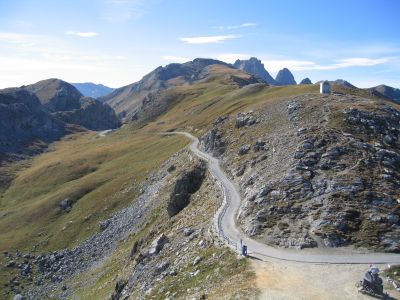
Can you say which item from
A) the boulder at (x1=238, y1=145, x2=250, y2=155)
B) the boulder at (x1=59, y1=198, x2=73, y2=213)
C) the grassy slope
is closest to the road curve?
the boulder at (x1=238, y1=145, x2=250, y2=155)

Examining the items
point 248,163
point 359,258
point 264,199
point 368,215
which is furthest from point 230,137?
point 359,258

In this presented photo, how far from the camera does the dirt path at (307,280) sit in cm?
3228

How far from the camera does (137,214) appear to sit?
84062 millimetres

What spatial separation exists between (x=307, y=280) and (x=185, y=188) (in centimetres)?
3821

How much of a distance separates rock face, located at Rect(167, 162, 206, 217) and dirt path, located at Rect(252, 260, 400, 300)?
98.6ft

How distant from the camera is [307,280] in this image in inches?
1373

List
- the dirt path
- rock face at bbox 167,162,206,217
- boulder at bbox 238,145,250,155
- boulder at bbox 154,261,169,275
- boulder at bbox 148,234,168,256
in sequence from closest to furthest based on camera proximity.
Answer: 1. the dirt path
2. boulder at bbox 154,261,169,275
3. boulder at bbox 148,234,168,256
4. rock face at bbox 167,162,206,217
5. boulder at bbox 238,145,250,155

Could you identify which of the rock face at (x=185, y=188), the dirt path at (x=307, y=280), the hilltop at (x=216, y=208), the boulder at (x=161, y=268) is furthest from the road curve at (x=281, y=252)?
the rock face at (x=185, y=188)

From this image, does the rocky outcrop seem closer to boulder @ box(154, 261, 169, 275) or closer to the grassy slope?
the grassy slope

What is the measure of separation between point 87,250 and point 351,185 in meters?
55.5

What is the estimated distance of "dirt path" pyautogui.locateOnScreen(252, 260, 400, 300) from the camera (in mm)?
32281

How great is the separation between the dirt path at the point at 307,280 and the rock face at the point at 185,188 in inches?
1183

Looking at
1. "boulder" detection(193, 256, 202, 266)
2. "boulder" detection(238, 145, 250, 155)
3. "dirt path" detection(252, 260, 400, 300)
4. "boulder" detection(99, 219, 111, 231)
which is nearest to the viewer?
"dirt path" detection(252, 260, 400, 300)

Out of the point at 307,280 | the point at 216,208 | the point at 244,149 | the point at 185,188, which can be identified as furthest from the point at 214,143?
the point at 307,280
